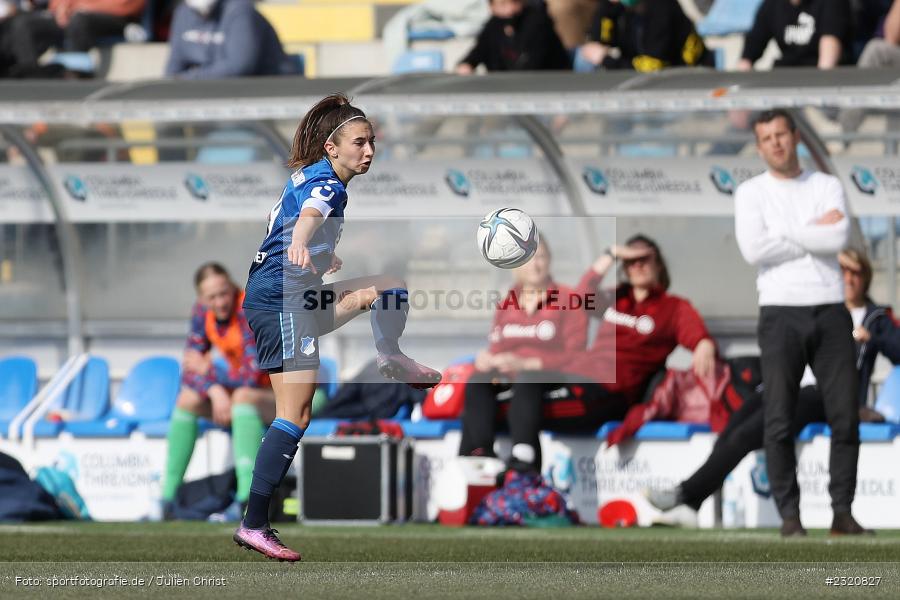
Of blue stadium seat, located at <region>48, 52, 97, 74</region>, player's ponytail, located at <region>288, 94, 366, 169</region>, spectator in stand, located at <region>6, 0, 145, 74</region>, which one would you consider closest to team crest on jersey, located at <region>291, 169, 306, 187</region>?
player's ponytail, located at <region>288, 94, 366, 169</region>

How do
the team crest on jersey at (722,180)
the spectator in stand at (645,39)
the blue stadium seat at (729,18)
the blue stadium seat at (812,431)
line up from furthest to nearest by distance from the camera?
the blue stadium seat at (729,18), the spectator in stand at (645,39), the team crest on jersey at (722,180), the blue stadium seat at (812,431)

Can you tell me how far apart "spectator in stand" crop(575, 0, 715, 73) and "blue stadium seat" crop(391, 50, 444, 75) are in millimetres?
1288

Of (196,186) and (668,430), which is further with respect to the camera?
(196,186)

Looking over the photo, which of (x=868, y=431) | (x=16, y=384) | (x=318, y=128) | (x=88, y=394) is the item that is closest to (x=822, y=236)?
(x=868, y=431)

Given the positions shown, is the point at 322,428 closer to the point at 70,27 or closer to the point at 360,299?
the point at 360,299

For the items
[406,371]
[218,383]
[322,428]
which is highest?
[406,371]

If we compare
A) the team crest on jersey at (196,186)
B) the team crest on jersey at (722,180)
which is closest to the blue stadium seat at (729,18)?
the team crest on jersey at (722,180)

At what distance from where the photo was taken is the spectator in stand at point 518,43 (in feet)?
40.1

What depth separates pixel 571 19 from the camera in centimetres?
1348

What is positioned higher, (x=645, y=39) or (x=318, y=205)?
(x=645, y=39)

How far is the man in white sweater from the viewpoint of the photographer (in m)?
A: 8.34

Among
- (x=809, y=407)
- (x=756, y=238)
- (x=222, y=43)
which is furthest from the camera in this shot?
(x=222, y=43)

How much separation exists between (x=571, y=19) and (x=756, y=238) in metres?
5.40

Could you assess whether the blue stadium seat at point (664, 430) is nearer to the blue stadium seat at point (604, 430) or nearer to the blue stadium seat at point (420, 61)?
the blue stadium seat at point (604, 430)
